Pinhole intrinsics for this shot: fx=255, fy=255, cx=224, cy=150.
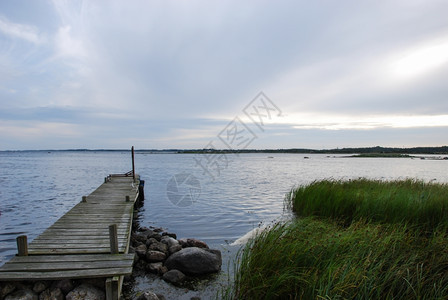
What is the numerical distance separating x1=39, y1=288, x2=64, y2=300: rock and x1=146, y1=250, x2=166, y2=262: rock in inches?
111

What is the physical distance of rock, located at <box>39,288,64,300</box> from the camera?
179 inches

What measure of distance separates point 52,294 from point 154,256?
2971 mm

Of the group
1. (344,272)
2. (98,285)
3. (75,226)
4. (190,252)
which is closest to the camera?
(344,272)

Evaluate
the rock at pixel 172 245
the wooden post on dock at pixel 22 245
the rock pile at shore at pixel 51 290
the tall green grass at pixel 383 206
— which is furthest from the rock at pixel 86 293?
the tall green grass at pixel 383 206

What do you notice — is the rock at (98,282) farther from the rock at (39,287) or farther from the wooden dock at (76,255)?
the rock at (39,287)

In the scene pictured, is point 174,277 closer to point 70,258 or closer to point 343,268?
point 70,258

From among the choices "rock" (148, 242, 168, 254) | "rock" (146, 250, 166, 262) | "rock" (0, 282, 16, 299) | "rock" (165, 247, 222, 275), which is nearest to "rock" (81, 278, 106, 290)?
"rock" (0, 282, 16, 299)

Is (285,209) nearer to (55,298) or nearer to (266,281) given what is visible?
(266,281)

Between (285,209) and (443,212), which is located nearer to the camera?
(443,212)

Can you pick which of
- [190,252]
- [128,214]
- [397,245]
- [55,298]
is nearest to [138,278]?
[190,252]

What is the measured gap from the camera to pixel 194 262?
6777mm

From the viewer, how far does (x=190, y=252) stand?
7008 millimetres

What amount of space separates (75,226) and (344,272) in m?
7.41

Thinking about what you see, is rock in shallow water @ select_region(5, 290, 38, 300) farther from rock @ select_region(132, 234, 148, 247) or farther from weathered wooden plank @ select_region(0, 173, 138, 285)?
rock @ select_region(132, 234, 148, 247)
